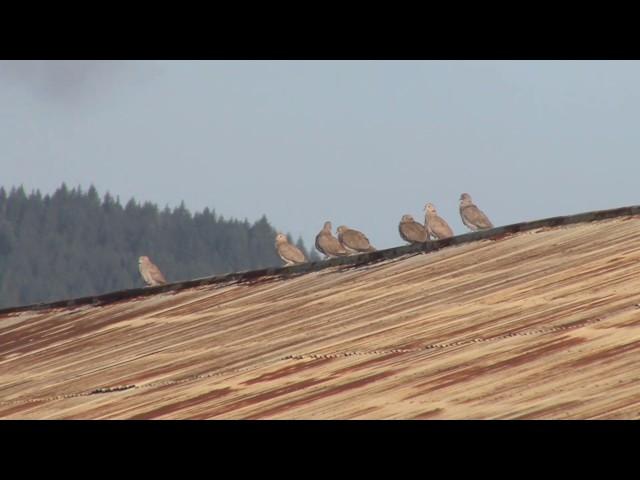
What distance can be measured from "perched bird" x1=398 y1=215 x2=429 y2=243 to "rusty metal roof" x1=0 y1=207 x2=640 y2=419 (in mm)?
8262

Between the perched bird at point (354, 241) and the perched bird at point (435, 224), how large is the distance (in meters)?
1.09

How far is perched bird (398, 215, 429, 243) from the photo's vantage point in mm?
33062

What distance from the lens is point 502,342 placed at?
52.4ft

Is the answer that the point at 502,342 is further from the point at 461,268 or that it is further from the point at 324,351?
the point at 461,268

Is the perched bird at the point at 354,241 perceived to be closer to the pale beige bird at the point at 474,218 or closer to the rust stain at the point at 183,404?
the pale beige bird at the point at 474,218

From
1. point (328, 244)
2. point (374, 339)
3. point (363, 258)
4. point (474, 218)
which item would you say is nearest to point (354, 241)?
point (328, 244)

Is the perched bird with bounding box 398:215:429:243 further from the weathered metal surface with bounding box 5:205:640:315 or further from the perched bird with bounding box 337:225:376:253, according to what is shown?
the weathered metal surface with bounding box 5:205:640:315

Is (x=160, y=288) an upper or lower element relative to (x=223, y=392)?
upper

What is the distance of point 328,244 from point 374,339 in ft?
53.4

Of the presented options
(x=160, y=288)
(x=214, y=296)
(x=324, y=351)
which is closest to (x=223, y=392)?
(x=324, y=351)
